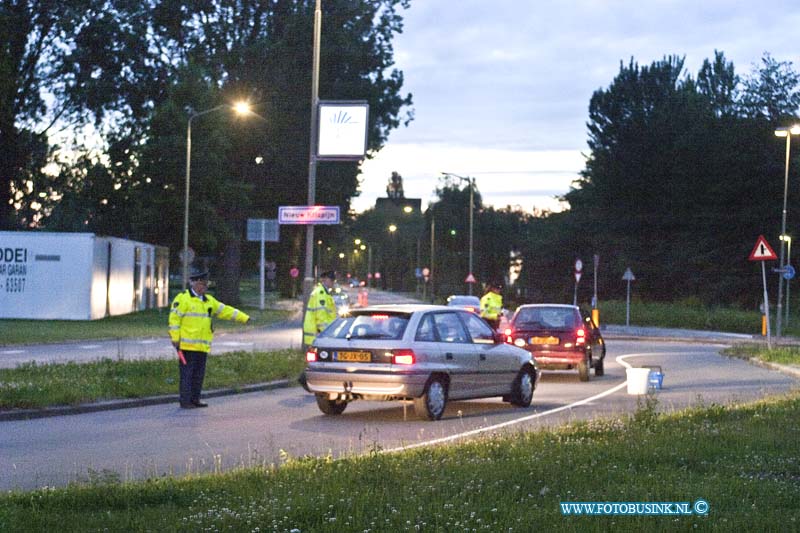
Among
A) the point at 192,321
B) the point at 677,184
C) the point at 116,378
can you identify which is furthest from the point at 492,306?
the point at 677,184

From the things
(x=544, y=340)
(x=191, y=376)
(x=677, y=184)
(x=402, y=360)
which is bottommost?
(x=191, y=376)

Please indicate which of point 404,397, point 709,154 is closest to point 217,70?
point 709,154

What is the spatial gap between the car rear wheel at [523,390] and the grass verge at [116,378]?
16.3 ft

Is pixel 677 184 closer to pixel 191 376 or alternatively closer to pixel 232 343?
pixel 232 343

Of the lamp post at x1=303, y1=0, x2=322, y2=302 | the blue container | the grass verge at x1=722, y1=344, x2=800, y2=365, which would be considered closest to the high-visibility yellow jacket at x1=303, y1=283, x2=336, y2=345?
the lamp post at x1=303, y1=0, x2=322, y2=302

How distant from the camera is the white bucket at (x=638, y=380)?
2075cm

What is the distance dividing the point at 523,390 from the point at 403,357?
3.21 meters

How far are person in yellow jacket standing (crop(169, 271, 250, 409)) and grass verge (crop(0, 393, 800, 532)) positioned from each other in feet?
22.1

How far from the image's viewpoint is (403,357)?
1628 centimetres

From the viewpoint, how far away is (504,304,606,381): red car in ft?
81.1

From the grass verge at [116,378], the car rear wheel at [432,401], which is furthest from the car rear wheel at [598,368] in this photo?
the car rear wheel at [432,401]

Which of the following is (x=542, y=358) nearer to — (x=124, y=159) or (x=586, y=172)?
(x=124, y=159)

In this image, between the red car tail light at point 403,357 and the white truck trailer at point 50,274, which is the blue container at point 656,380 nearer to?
the red car tail light at point 403,357

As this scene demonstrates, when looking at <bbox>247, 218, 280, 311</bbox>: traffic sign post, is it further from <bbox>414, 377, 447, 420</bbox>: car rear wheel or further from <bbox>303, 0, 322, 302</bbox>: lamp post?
<bbox>414, 377, 447, 420</bbox>: car rear wheel
